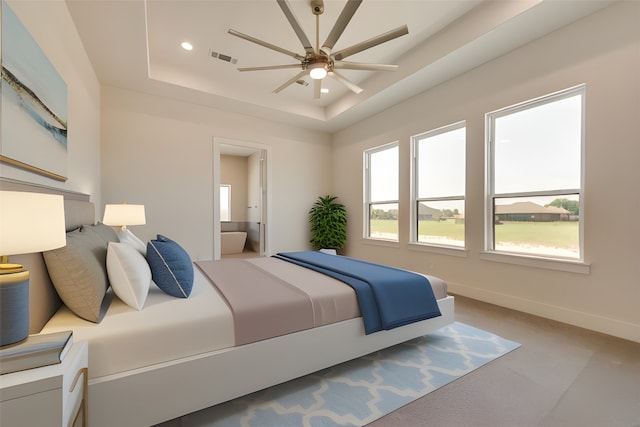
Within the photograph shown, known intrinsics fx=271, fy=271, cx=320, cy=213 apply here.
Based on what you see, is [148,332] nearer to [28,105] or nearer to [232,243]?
[28,105]

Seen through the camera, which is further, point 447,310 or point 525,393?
point 447,310

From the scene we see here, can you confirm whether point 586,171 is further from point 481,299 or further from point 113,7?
point 113,7

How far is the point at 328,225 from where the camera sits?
5.69 meters

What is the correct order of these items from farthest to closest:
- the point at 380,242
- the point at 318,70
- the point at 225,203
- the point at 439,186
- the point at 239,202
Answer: the point at 239,202 < the point at 225,203 < the point at 380,242 < the point at 439,186 < the point at 318,70

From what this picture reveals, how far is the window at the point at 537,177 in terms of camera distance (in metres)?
2.81

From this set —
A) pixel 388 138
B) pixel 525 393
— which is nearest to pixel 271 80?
pixel 388 138

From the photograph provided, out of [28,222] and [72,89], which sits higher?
[72,89]

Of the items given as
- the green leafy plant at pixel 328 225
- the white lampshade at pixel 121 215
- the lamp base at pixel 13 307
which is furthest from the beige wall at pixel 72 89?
the green leafy plant at pixel 328 225

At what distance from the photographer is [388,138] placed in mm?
4859

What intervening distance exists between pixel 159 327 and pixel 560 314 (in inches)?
142

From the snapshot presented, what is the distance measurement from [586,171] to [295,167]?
4.44 metres

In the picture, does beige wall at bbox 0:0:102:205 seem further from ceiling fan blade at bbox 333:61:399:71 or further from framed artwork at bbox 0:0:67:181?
ceiling fan blade at bbox 333:61:399:71

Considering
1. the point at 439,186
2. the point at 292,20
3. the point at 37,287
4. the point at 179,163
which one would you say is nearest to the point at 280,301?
the point at 37,287

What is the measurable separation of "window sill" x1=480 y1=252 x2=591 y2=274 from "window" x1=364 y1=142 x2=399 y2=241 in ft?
5.54
